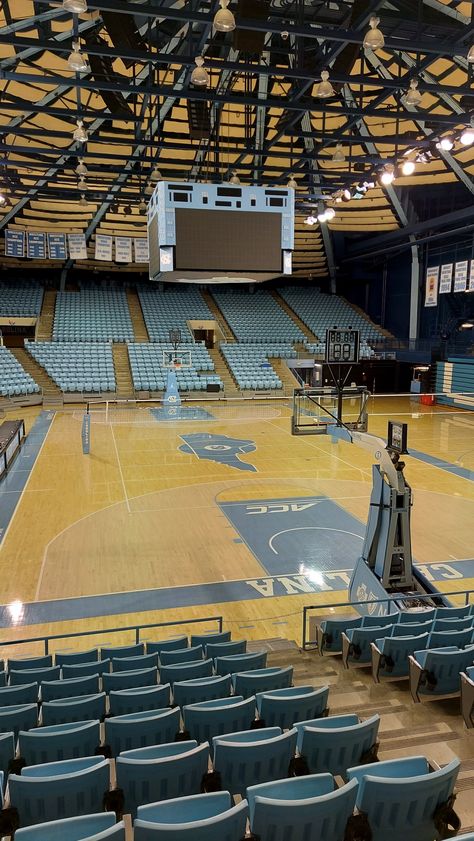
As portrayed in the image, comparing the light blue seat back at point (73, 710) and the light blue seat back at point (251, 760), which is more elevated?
the light blue seat back at point (251, 760)

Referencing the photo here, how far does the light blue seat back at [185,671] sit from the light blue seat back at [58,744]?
4.72 feet

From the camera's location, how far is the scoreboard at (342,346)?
41.1 ft

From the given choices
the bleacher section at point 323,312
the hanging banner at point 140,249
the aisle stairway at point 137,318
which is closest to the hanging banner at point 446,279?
the bleacher section at point 323,312

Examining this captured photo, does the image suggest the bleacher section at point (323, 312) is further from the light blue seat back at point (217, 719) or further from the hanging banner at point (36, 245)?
the light blue seat back at point (217, 719)

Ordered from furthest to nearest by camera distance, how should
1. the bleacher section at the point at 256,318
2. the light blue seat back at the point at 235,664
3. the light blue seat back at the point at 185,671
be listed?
the bleacher section at the point at 256,318 → the light blue seat back at the point at 235,664 → the light blue seat back at the point at 185,671

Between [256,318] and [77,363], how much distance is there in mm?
13732

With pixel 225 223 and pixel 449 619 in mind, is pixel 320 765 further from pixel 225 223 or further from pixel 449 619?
pixel 225 223

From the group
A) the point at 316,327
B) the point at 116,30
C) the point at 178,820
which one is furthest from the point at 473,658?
the point at 316,327

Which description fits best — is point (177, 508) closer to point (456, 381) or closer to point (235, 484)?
point (235, 484)

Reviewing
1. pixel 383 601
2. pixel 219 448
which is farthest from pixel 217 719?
pixel 219 448

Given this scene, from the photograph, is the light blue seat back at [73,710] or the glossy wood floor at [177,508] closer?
the light blue seat back at [73,710]

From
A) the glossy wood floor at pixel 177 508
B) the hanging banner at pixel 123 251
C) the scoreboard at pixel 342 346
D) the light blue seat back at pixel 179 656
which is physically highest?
the hanging banner at pixel 123 251

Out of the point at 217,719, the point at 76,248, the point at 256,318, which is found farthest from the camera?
the point at 256,318

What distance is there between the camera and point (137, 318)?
38750 millimetres
